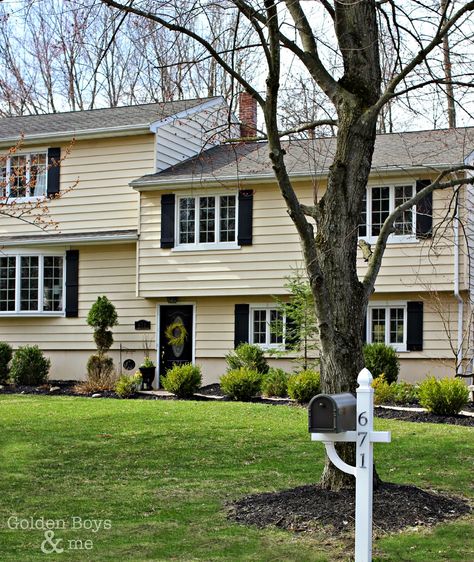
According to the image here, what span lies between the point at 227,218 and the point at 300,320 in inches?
140

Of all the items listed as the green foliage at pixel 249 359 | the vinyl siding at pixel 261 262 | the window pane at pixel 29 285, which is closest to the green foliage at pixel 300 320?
the green foliage at pixel 249 359

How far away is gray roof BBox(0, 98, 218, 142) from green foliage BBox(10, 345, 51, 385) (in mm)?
5438

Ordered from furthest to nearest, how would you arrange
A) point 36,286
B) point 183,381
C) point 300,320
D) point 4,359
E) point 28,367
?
1. point 36,286
2. point 4,359
3. point 28,367
4. point 300,320
5. point 183,381

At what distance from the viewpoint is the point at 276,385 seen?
1839cm

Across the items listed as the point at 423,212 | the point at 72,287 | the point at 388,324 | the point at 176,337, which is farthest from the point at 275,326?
the point at 72,287

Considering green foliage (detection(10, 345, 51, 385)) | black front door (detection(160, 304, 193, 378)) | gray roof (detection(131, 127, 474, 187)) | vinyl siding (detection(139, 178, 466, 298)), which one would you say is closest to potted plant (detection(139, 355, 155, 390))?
black front door (detection(160, 304, 193, 378))

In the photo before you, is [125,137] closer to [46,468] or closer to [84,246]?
[84,246]

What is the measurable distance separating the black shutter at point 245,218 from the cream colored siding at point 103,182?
113 inches

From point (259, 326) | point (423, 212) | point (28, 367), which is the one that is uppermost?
point (423, 212)

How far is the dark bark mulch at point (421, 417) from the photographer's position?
14.7 metres

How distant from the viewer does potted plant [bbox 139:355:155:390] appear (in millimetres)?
21891

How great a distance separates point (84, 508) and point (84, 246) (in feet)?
49.8

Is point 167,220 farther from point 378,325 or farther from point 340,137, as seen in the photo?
point 340,137

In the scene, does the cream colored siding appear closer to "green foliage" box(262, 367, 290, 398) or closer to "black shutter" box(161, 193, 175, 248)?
"black shutter" box(161, 193, 175, 248)
